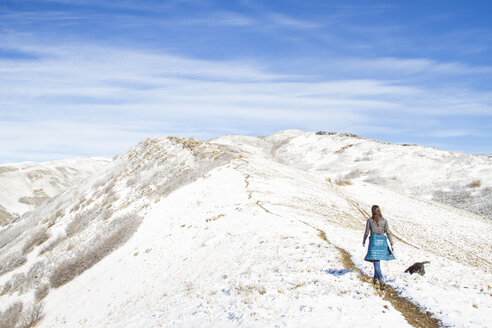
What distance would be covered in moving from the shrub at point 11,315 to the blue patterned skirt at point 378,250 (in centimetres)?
2125

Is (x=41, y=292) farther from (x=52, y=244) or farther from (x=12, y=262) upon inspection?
(x=12, y=262)

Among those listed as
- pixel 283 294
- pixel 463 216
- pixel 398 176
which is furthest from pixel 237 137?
pixel 283 294

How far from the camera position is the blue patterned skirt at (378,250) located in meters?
11.0

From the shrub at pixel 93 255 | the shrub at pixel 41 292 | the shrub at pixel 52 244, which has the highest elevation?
the shrub at pixel 93 255

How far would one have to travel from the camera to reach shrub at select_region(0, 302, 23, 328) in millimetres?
19970

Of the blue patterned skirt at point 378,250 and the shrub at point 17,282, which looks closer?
the blue patterned skirt at point 378,250

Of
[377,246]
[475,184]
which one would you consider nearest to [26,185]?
[475,184]

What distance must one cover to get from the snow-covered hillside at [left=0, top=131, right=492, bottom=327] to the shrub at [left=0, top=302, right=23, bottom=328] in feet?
0.33

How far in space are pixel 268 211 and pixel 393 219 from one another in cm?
1764

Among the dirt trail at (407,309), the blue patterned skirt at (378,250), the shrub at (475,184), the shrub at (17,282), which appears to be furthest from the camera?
the shrub at (475,184)

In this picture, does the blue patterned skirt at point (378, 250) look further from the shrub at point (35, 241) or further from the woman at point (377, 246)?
the shrub at point (35, 241)

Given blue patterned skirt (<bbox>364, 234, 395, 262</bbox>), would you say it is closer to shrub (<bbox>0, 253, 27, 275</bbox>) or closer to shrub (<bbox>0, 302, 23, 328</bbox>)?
shrub (<bbox>0, 302, 23, 328</bbox>)

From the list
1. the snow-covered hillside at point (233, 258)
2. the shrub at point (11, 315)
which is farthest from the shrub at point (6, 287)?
the shrub at point (11, 315)

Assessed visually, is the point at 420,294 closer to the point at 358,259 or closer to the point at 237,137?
the point at 358,259
